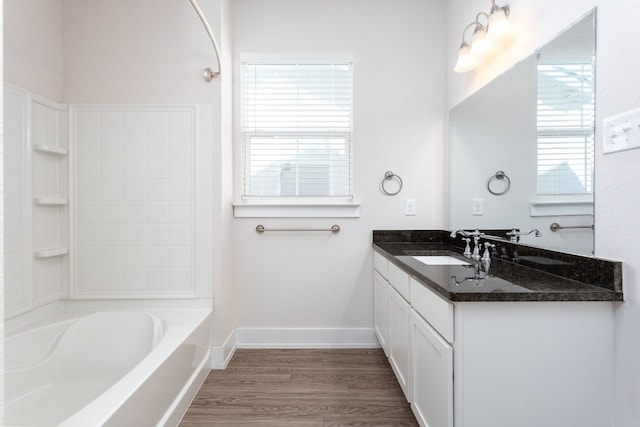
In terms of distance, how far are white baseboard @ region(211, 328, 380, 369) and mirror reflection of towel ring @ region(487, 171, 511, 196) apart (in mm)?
1369

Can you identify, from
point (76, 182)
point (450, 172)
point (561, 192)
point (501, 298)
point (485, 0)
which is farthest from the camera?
point (450, 172)

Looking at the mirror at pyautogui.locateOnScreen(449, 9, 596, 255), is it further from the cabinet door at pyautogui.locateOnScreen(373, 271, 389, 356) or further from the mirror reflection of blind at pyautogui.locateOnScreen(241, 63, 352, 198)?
the mirror reflection of blind at pyautogui.locateOnScreen(241, 63, 352, 198)

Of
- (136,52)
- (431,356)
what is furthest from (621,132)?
(136,52)

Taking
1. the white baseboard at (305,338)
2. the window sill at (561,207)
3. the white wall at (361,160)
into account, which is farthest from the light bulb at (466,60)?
the white baseboard at (305,338)

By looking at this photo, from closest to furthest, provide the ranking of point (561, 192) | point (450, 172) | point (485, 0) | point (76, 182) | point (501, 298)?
point (501, 298) → point (561, 192) → point (485, 0) → point (76, 182) → point (450, 172)

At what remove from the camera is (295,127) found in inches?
104

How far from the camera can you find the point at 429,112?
8.73ft

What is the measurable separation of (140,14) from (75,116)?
81 cm

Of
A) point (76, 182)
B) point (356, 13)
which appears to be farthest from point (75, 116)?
point (356, 13)

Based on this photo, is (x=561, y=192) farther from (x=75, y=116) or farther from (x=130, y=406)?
(x=75, y=116)

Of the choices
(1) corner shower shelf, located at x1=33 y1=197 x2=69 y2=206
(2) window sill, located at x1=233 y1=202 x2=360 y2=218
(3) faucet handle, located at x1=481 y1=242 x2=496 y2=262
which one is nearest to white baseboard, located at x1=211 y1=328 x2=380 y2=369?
(2) window sill, located at x1=233 y1=202 x2=360 y2=218

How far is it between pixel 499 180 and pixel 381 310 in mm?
1122

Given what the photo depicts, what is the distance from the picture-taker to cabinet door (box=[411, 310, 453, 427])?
4.14 ft

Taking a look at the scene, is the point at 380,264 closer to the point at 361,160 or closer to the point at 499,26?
the point at 361,160
